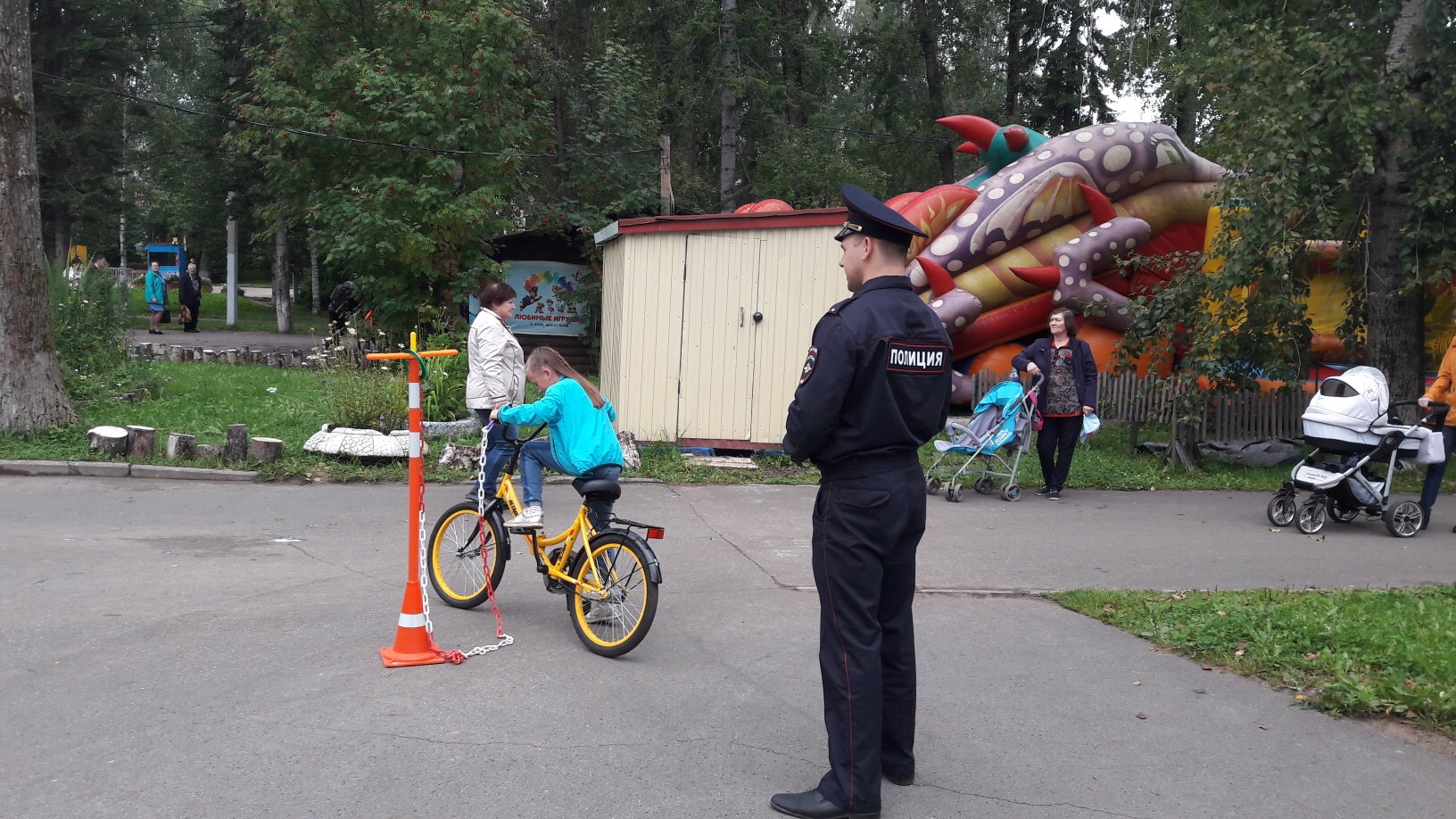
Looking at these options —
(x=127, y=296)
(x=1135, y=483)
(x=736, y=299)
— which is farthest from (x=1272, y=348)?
(x=127, y=296)

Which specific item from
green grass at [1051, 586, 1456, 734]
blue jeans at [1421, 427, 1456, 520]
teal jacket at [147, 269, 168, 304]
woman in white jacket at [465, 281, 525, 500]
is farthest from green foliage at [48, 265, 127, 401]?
blue jeans at [1421, 427, 1456, 520]

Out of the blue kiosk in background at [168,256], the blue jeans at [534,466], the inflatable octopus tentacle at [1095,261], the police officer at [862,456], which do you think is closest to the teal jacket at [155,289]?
the blue kiosk in background at [168,256]

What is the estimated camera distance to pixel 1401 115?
12.5 meters

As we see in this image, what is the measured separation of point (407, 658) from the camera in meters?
5.55

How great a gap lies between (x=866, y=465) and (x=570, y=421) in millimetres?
2482

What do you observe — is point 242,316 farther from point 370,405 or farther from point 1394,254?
point 1394,254

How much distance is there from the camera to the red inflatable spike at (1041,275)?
15.9 meters

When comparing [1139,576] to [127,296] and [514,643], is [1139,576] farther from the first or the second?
[127,296]

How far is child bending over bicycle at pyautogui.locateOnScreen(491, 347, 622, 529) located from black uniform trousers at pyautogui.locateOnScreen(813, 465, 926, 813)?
2.25m

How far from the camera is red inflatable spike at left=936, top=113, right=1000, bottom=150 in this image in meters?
17.0

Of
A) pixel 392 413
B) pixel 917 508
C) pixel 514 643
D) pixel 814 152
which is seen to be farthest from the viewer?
pixel 814 152

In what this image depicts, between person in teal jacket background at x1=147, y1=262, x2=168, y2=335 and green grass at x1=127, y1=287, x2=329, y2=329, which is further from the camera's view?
green grass at x1=127, y1=287, x2=329, y2=329

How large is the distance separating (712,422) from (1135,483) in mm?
4582

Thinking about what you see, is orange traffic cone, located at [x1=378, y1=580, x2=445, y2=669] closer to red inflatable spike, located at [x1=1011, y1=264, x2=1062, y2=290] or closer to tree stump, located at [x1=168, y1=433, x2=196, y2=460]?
tree stump, located at [x1=168, y1=433, x2=196, y2=460]
